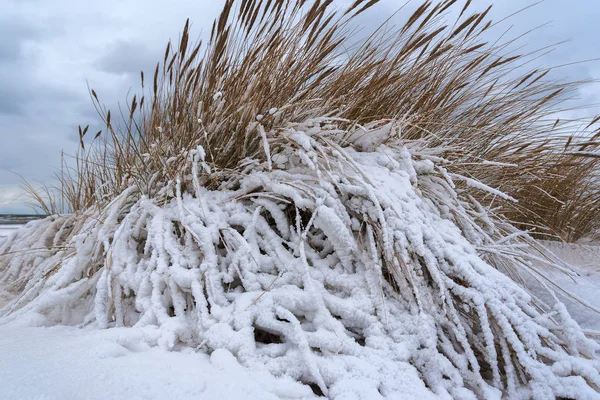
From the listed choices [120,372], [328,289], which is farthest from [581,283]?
[120,372]

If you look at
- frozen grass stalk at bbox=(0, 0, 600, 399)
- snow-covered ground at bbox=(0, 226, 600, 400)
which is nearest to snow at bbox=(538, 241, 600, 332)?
frozen grass stalk at bbox=(0, 0, 600, 399)

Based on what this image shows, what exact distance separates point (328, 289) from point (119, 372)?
0.63 metres

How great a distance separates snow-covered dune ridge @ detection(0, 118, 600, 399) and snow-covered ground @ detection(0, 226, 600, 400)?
6 cm

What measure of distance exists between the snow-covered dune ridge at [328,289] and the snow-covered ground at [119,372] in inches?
2.3

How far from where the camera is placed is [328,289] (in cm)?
129

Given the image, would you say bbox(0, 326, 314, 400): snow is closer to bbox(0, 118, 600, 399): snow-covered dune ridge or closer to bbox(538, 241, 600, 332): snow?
bbox(0, 118, 600, 399): snow-covered dune ridge

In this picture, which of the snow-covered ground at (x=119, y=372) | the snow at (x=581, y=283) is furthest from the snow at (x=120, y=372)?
the snow at (x=581, y=283)

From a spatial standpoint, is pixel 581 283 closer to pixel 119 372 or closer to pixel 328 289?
pixel 328 289

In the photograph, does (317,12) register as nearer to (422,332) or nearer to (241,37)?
(241,37)

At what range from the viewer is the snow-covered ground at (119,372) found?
32.0 inches

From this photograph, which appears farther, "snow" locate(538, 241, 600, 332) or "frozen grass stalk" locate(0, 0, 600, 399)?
"snow" locate(538, 241, 600, 332)

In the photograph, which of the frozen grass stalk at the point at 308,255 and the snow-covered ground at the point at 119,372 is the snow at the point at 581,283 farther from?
the snow-covered ground at the point at 119,372

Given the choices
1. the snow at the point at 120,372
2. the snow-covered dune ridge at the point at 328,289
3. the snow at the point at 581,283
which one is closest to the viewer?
the snow at the point at 120,372

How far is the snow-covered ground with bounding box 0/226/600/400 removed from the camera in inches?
32.0
